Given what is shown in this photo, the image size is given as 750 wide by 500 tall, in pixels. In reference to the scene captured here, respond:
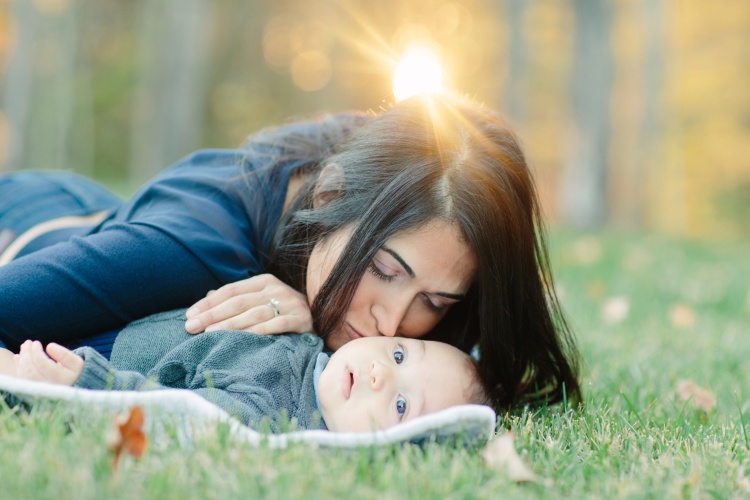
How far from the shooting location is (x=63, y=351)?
6.43ft

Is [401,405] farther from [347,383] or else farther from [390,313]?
[390,313]

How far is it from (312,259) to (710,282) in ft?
14.2

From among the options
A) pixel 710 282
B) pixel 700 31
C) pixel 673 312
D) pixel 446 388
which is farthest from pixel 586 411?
pixel 700 31

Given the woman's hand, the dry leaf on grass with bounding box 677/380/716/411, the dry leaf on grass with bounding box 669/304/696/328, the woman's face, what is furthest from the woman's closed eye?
the dry leaf on grass with bounding box 669/304/696/328

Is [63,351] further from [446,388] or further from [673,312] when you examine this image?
[673,312]

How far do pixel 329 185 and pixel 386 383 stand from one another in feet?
2.42

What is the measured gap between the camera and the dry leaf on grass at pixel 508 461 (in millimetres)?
1653

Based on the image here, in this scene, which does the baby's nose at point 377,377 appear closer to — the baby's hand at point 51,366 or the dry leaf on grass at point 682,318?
the baby's hand at point 51,366

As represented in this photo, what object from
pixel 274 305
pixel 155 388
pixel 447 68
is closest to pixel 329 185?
pixel 274 305

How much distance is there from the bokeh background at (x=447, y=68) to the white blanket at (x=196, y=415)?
10111mm

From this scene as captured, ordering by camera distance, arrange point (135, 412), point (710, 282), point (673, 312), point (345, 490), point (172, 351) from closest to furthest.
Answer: point (345, 490) < point (135, 412) < point (172, 351) < point (673, 312) < point (710, 282)

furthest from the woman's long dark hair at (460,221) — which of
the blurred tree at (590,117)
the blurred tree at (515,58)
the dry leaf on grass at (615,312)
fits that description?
the blurred tree at (590,117)

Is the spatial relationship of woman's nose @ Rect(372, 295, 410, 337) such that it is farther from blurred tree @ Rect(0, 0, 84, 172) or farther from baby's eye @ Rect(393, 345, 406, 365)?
blurred tree @ Rect(0, 0, 84, 172)

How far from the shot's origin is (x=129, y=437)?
1.60m
